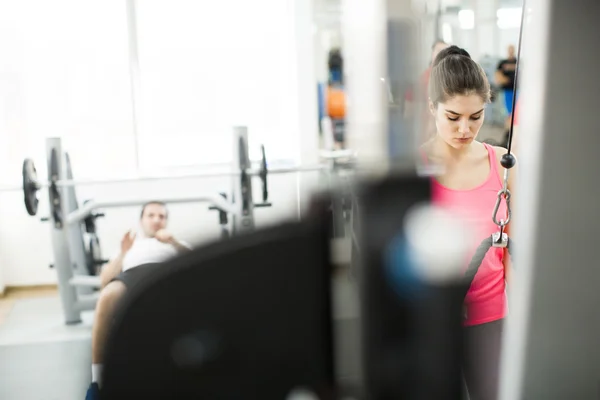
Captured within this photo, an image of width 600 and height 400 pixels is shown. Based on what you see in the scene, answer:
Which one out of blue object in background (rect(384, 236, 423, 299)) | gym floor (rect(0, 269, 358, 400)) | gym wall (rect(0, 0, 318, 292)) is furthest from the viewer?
gym wall (rect(0, 0, 318, 292))

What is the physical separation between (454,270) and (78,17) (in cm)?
287

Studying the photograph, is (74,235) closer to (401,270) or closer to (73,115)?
(73,115)

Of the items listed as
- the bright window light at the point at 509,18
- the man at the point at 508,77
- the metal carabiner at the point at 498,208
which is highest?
the bright window light at the point at 509,18

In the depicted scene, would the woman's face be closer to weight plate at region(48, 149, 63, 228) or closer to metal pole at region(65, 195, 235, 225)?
metal pole at region(65, 195, 235, 225)

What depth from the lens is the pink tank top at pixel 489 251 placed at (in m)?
0.24

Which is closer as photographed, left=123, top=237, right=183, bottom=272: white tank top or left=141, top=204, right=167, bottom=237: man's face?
left=123, top=237, right=183, bottom=272: white tank top

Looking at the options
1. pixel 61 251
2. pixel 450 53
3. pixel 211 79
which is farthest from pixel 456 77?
pixel 211 79

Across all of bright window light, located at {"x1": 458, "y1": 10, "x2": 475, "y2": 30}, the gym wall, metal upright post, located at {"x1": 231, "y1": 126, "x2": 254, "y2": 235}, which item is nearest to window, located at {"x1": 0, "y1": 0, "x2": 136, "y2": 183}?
the gym wall

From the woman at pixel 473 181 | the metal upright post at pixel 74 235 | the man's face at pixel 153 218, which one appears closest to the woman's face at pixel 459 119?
the woman at pixel 473 181

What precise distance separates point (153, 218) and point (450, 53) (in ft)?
6.66

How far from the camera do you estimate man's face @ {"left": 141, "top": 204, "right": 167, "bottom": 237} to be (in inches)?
84.7

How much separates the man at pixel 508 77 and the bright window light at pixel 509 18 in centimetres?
1

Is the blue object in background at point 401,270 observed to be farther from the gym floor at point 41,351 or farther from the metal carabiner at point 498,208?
the gym floor at point 41,351

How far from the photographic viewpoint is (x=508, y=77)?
26 cm
